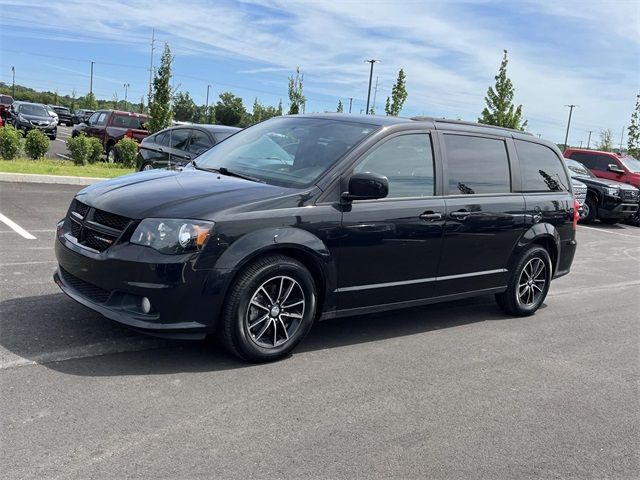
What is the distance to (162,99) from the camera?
18.8 metres

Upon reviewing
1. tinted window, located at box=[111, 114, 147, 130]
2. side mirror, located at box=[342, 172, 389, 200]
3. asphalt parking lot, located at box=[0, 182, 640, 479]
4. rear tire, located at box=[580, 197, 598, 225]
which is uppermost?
tinted window, located at box=[111, 114, 147, 130]

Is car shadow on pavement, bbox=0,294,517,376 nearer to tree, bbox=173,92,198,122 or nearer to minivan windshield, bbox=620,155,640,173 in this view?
minivan windshield, bbox=620,155,640,173

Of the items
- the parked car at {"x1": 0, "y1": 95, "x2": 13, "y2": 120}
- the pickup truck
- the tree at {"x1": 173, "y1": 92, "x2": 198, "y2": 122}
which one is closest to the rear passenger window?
the pickup truck

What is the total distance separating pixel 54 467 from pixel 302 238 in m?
2.14

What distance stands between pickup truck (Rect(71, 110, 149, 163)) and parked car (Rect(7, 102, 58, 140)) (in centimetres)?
859

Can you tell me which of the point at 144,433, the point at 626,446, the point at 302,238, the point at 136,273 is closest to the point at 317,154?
the point at 302,238

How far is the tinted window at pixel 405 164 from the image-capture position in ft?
16.2

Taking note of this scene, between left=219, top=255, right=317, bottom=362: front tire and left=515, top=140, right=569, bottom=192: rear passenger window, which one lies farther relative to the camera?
left=515, top=140, right=569, bottom=192: rear passenger window

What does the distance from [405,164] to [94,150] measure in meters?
13.5

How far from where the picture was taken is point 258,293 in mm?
4277

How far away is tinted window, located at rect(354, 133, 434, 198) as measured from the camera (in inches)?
194

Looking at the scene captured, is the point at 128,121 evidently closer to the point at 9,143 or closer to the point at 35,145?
the point at 35,145

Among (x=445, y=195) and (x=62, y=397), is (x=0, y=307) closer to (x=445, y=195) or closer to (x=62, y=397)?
(x=62, y=397)

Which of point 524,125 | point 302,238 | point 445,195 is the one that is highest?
point 524,125
